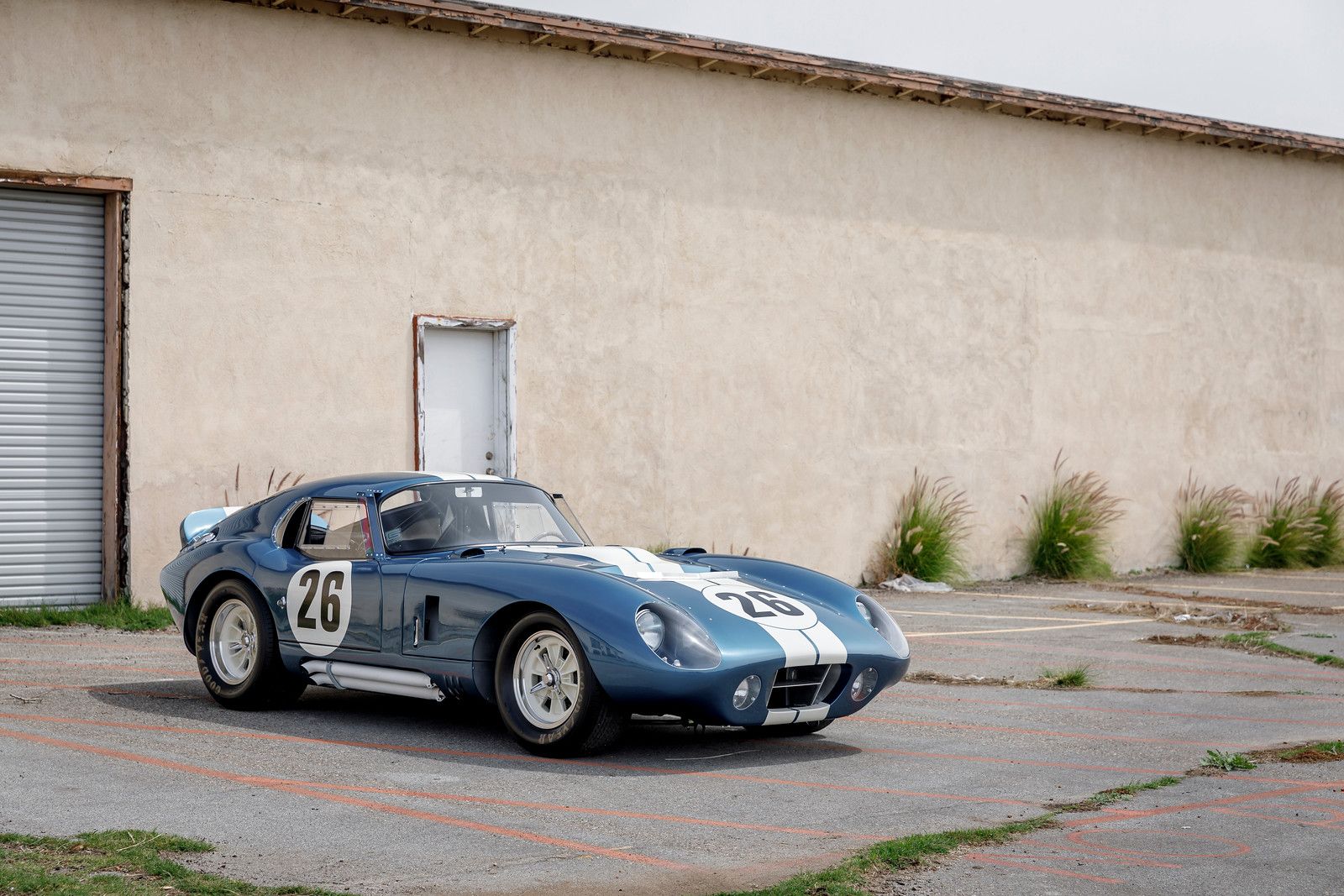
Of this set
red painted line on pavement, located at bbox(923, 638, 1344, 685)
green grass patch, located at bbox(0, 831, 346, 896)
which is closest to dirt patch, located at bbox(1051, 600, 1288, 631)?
red painted line on pavement, located at bbox(923, 638, 1344, 685)

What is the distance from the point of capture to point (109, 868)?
4.60 m

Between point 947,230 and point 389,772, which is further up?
point 947,230

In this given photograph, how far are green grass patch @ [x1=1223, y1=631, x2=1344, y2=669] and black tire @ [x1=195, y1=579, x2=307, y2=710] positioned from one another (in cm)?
694

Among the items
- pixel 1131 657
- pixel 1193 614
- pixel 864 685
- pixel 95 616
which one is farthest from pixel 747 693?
pixel 1193 614

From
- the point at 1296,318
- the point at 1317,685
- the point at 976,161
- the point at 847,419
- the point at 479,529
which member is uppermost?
the point at 976,161

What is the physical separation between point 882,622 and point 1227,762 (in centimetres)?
171

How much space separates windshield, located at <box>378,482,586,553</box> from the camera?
7645mm

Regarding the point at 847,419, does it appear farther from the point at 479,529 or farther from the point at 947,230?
the point at 479,529

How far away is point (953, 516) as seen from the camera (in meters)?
16.7

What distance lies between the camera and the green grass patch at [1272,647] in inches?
417

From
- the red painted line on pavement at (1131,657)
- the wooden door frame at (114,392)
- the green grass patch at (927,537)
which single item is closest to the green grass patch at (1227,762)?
the red painted line on pavement at (1131,657)

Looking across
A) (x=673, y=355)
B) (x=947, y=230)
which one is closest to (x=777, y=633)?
(x=673, y=355)

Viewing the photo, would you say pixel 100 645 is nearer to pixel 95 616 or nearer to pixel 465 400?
pixel 95 616

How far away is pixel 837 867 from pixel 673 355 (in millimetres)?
10465
